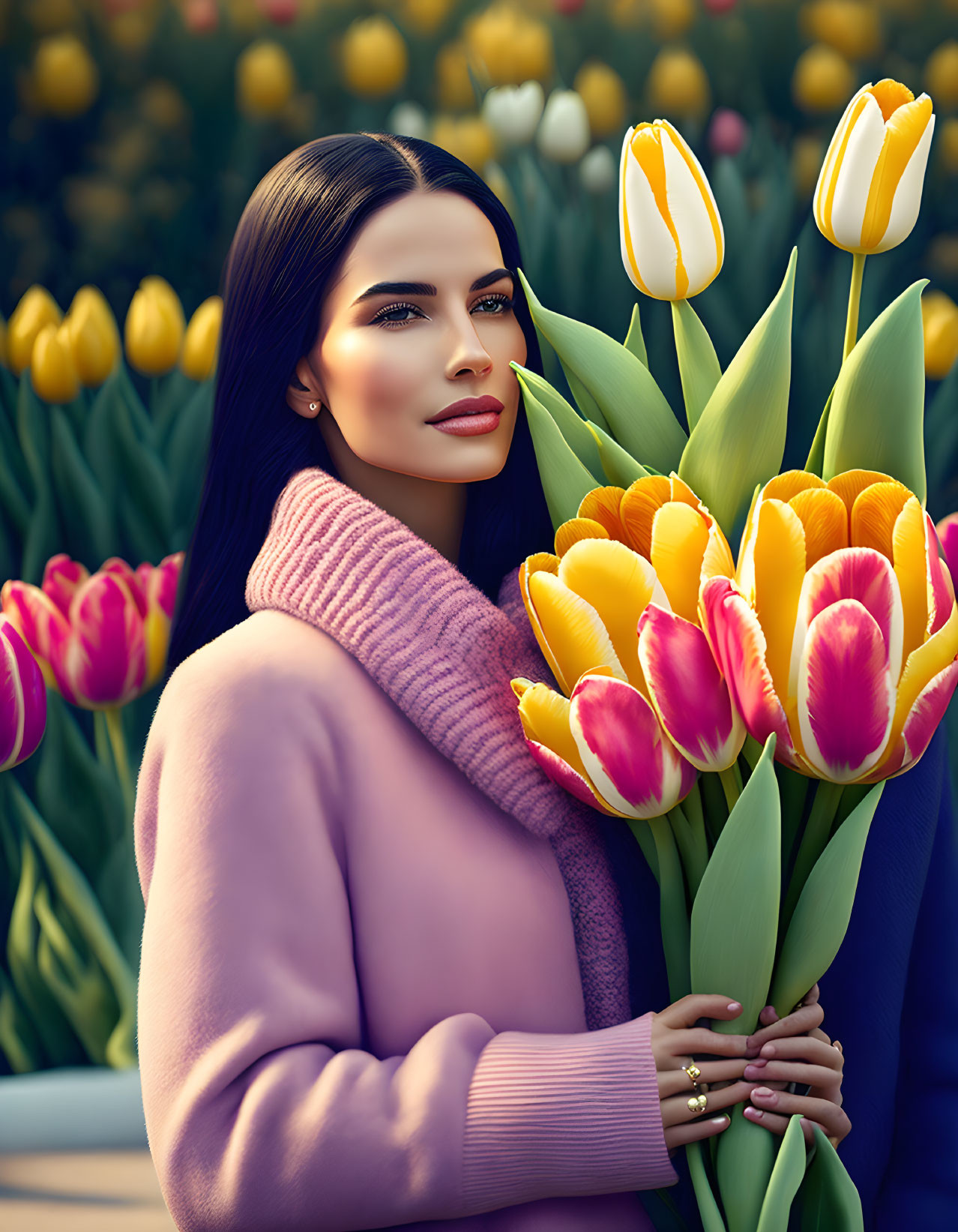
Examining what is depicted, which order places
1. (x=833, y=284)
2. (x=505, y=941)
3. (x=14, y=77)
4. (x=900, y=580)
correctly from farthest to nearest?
(x=14, y=77) → (x=833, y=284) → (x=505, y=941) → (x=900, y=580)

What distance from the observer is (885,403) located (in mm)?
527

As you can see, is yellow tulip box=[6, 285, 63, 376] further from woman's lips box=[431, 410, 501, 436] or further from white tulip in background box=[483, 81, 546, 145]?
woman's lips box=[431, 410, 501, 436]

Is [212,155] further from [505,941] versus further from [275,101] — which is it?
[505,941]

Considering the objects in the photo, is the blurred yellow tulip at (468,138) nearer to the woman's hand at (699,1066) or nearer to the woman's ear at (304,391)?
the woman's ear at (304,391)

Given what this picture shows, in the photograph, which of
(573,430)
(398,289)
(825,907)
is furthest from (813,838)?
(398,289)

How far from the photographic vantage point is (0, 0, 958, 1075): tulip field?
1149 mm

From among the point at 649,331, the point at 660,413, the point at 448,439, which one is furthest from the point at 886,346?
the point at 649,331

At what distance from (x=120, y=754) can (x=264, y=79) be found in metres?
0.78

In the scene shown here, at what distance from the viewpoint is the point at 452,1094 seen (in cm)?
52

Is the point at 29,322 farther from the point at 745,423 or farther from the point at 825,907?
the point at 825,907

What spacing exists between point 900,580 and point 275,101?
109cm

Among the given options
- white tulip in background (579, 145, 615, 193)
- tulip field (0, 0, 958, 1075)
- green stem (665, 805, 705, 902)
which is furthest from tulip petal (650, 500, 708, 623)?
white tulip in background (579, 145, 615, 193)

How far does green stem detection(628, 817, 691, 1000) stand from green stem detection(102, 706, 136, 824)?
68 centimetres

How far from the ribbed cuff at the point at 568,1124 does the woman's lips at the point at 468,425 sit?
0.33 meters
